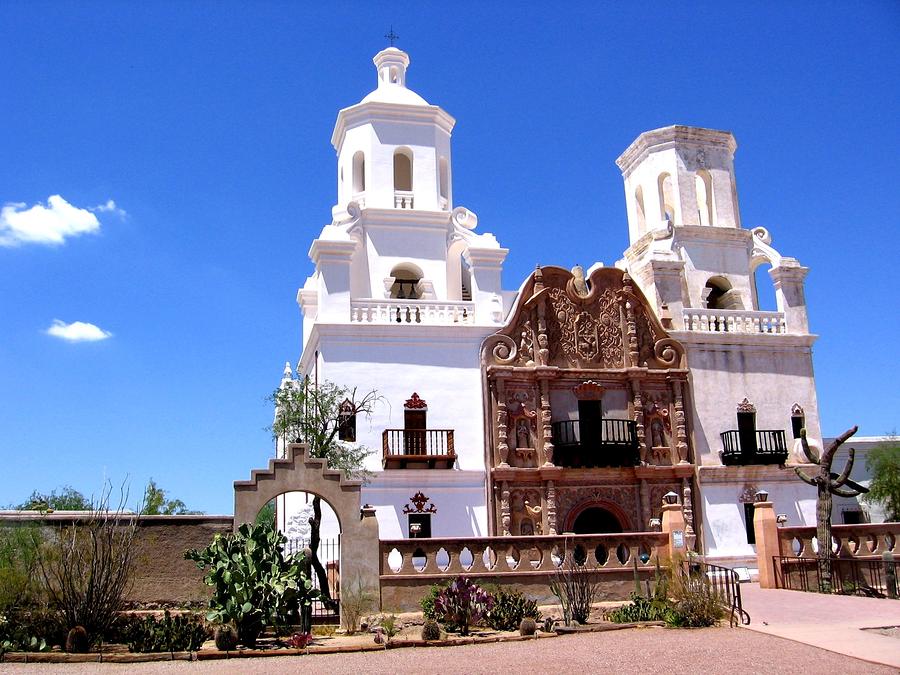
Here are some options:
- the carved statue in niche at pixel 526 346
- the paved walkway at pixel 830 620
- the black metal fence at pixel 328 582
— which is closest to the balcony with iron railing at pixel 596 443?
the carved statue in niche at pixel 526 346

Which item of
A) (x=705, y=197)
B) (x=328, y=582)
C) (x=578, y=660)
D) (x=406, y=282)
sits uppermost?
(x=705, y=197)

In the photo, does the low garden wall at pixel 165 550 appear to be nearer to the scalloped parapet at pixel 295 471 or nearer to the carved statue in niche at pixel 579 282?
the scalloped parapet at pixel 295 471

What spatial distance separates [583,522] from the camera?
89.9 ft

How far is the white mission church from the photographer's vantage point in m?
26.5

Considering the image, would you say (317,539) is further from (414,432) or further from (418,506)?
(414,432)

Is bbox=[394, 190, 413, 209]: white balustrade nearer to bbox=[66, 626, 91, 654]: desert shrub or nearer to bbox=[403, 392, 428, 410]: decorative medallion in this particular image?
bbox=[403, 392, 428, 410]: decorative medallion

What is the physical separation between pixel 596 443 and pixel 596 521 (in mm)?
2436

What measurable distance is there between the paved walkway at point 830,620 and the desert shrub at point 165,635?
9.45 meters

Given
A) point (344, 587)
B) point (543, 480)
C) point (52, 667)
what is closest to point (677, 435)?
point (543, 480)

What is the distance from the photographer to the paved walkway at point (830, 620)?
1355 cm

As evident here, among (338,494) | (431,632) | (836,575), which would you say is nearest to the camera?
(431,632)

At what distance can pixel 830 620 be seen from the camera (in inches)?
640

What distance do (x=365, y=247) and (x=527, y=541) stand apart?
42.8 ft

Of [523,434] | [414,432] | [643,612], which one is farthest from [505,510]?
[643,612]
